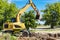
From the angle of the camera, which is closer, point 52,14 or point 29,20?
point 29,20

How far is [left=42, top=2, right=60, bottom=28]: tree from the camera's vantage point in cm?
7112

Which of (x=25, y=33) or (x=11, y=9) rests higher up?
(x=11, y=9)

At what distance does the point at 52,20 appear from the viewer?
7144cm

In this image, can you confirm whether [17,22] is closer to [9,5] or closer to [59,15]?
[9,5]

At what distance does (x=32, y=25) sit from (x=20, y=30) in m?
25.5

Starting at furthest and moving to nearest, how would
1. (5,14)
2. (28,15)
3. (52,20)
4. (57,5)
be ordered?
(57,5)
(52,20)
(28,15)
(5,14)

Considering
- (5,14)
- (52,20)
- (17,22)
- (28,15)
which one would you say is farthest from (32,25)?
(17,22)

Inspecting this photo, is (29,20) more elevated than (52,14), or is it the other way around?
(52,14)

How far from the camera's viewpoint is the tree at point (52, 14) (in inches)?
2800

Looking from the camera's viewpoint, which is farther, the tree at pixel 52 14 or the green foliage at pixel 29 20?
the tree at pixel 52 14

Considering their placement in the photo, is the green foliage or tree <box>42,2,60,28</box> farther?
tree <box>42,2,60,28</box>

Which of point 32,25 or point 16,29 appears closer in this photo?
point 16,29

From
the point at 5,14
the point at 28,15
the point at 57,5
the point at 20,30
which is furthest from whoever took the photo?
the point at 57,5

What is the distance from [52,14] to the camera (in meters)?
73.3
